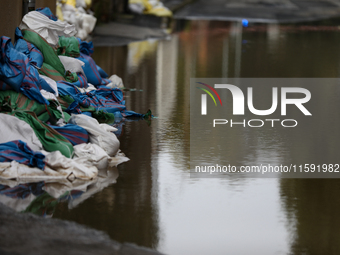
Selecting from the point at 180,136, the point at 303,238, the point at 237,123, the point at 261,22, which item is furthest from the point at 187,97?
the point at 261,22

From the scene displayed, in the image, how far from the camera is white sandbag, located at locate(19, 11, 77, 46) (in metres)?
7.90

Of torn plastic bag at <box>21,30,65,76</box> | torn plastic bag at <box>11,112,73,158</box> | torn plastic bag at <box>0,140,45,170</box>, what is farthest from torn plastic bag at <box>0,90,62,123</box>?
torn plastic bag at <box>21,30,65,76</box>

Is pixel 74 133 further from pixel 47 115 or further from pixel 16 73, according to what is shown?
pixel 16 73

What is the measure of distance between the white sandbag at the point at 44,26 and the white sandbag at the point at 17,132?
259 cm

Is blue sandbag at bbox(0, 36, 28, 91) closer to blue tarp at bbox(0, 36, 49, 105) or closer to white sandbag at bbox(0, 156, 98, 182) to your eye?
blue tarp at bbox(0, 36, 49, 105)

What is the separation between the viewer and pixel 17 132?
18.1ft

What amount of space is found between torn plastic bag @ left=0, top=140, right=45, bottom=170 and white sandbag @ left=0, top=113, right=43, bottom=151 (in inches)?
5.2

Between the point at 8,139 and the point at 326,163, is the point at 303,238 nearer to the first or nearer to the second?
the point at 326,163

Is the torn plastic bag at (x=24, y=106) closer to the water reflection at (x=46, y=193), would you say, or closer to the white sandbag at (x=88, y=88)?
the water reflection at (x=46, y=193)

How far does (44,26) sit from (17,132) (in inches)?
110

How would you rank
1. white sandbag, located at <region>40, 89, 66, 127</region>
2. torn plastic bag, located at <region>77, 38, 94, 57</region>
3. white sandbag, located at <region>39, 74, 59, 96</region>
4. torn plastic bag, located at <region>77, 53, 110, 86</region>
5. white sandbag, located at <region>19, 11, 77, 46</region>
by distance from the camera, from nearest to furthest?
1. white sandbag, located at <region>40, 89, 66, 127</region>
2. white sandbag, located at <region>39, 74, 59, 96</region>
3. white sandbag, located at <region>19, 11, 77, 46</region>
4. torn plastic bag, located at <region>77, 53, 110, 86</region>
5. torn plastic bag, located at <region>77, 38, 94, 57</region>

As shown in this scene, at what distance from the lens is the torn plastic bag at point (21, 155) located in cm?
521

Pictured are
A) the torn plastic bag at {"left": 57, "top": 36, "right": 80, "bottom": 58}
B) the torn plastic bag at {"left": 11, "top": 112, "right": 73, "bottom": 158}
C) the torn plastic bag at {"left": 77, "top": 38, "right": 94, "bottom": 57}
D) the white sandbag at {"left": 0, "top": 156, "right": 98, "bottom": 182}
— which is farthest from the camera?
the torn plastic bag at {"left": 77, "top": 38, "right": 94, "bottom": 57}

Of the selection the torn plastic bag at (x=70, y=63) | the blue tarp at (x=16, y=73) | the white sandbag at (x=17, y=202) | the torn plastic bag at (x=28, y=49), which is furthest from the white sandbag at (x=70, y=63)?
the white sandbag at (x=17, y=202)
